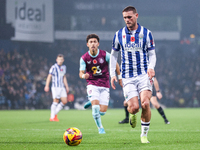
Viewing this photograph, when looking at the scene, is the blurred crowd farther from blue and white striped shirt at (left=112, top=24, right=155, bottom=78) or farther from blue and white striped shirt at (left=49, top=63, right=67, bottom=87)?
blue and white striped shirt at (left=112, top=24, right=155, bottom=78)

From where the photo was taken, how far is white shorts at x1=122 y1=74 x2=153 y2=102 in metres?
5.03

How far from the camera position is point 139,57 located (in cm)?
517

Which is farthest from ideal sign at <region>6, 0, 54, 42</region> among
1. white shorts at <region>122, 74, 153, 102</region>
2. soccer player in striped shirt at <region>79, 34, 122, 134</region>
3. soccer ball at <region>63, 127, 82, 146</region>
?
soccer ball at <region>63, 127, 82, 146</region>

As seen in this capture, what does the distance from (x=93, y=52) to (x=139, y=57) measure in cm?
205

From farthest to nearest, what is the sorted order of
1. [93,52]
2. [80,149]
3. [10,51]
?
1. [10,51]
2. [93,52]
3. [80,149]

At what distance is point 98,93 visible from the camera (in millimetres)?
6930

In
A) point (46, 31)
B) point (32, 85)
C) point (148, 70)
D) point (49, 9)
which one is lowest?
point (32, 85)

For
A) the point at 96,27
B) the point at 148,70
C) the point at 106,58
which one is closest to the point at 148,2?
the point at 96,27

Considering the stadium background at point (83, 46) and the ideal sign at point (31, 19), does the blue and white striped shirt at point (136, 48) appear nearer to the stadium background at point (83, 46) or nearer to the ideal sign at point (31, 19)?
the stadium background at point (83, 46)

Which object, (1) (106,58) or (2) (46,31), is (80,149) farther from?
(2) (46,31)

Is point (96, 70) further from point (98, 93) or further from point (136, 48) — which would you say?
point (136, 48)

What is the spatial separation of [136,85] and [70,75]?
22.8m

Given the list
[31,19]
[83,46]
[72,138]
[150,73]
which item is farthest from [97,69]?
[83,46]

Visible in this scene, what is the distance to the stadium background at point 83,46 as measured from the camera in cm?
2453
